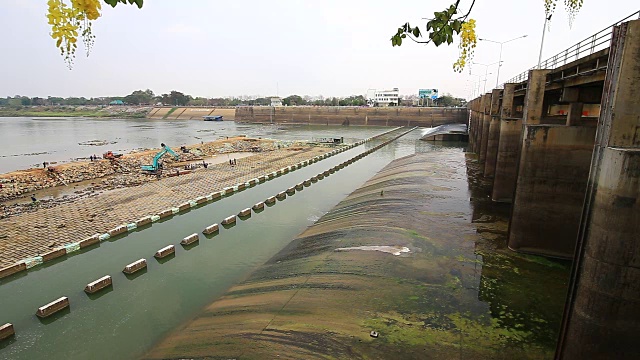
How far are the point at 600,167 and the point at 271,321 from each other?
8.99 metres

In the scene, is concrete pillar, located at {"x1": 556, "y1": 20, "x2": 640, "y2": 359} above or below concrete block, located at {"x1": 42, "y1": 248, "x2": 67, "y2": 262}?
above

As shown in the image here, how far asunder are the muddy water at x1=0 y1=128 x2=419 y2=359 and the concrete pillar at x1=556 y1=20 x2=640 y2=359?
1157 cm

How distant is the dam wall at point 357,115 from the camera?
323 feet

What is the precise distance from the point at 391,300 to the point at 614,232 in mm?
6103

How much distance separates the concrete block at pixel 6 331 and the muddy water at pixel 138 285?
0.69 ft

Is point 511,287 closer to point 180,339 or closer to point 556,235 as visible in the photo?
point 556,235

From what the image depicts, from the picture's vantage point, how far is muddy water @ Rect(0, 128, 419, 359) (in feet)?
37.1

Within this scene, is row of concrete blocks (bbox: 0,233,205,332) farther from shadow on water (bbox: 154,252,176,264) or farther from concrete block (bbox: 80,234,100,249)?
concrete block (bbox: 80,234,100,249)

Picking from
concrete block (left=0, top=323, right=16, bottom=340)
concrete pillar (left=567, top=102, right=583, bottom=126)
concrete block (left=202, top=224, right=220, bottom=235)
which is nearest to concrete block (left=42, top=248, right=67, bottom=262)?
concrete block (left=0, top=323, right=16, bottom=340)

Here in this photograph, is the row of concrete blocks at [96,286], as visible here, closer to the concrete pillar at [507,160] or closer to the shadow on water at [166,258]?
the shadow on water at [166,258]

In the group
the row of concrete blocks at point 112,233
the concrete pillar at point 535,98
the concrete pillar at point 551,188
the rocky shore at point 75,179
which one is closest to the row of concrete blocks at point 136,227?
the row of concrete blocks at point 112,233

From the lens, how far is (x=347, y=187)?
104ft

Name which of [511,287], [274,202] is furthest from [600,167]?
[274,202]

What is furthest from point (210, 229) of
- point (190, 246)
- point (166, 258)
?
point (166, 258)
